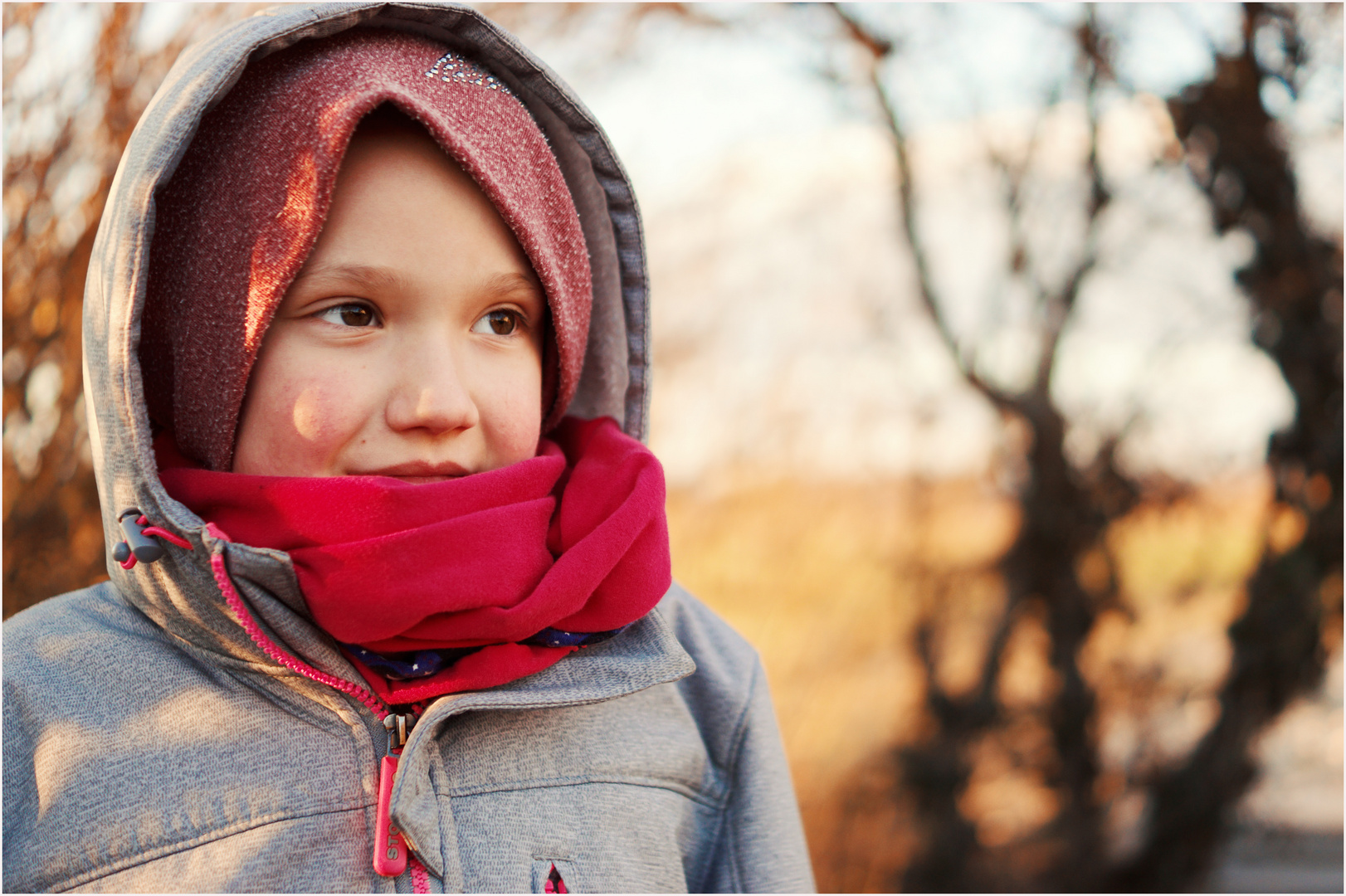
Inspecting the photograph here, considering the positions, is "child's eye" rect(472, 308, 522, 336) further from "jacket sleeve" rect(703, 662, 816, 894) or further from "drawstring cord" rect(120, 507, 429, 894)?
"jacket sleeve" rect(703, 662, 816, 894)

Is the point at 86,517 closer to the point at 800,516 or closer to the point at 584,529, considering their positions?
the point at 584,529

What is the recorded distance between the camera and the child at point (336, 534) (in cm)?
103

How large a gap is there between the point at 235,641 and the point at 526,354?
0.48m

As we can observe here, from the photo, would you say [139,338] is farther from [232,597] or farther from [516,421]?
[516,421]

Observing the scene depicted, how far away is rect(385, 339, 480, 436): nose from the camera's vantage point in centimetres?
105

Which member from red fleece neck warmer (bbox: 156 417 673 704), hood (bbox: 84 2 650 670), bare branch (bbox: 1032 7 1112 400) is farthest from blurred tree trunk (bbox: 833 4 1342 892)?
red fleece neck warmer (bbox: 156 417 673 704)

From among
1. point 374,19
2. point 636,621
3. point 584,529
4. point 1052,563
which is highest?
point 374,19

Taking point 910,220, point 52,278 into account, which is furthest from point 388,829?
point 910,220

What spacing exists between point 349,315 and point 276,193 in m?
0.16

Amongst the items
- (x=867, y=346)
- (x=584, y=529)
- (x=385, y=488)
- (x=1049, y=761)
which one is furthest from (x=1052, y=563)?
(x=385, y=488)

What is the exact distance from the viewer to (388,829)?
1029mm

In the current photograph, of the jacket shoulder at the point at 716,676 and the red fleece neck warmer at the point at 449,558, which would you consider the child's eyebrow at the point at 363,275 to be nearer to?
the red fleece neck warmer at the point at 449,558

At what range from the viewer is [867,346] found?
11.0 feet

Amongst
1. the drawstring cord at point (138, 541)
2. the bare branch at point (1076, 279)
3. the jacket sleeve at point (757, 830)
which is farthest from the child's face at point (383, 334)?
the bare branch at point (1076, 279)
